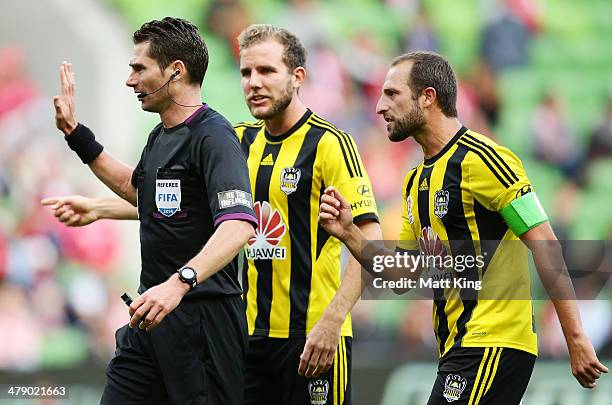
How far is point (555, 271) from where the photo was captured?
4820mm

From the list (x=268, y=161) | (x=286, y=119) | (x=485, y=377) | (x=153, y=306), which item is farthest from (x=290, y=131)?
(x=153, y=306)

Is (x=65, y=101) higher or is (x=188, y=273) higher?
(x=65, y=101)

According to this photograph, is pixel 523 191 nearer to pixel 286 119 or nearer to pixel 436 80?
pixel 436 80

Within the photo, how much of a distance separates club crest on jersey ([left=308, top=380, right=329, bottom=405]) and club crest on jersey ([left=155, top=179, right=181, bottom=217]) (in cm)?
140

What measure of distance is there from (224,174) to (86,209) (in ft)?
4.45

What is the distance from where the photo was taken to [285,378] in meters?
5.57

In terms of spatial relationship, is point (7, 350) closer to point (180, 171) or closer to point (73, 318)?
point (73, 318)

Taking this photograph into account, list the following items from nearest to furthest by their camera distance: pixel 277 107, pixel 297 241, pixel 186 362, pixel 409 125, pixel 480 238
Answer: pixel 186 362 → pixel 480 238 → pixel 409 125 → pixel 297 241 → pixel 277 107

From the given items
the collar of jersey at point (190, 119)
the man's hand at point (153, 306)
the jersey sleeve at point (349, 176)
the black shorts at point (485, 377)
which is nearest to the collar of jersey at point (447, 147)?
the jersey sleeve at point (349, 176)

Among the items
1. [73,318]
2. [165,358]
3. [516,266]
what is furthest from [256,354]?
[73,318]

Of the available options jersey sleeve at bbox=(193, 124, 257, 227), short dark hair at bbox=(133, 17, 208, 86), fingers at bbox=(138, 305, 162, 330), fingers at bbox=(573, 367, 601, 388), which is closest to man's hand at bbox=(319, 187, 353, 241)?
jersey sleeve at bbox=(193, 124, 257, 227)

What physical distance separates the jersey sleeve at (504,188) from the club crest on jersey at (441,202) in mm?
154

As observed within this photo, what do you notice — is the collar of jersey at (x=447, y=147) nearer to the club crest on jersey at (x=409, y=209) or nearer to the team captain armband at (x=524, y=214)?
the club crest on jersey at (x=409, y=209)

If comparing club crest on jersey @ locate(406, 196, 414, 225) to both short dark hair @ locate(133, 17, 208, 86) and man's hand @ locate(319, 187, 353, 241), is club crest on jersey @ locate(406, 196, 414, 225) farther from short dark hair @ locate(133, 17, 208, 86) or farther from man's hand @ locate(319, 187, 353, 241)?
short dark hair @ locate(133, 17, 208, 86)
